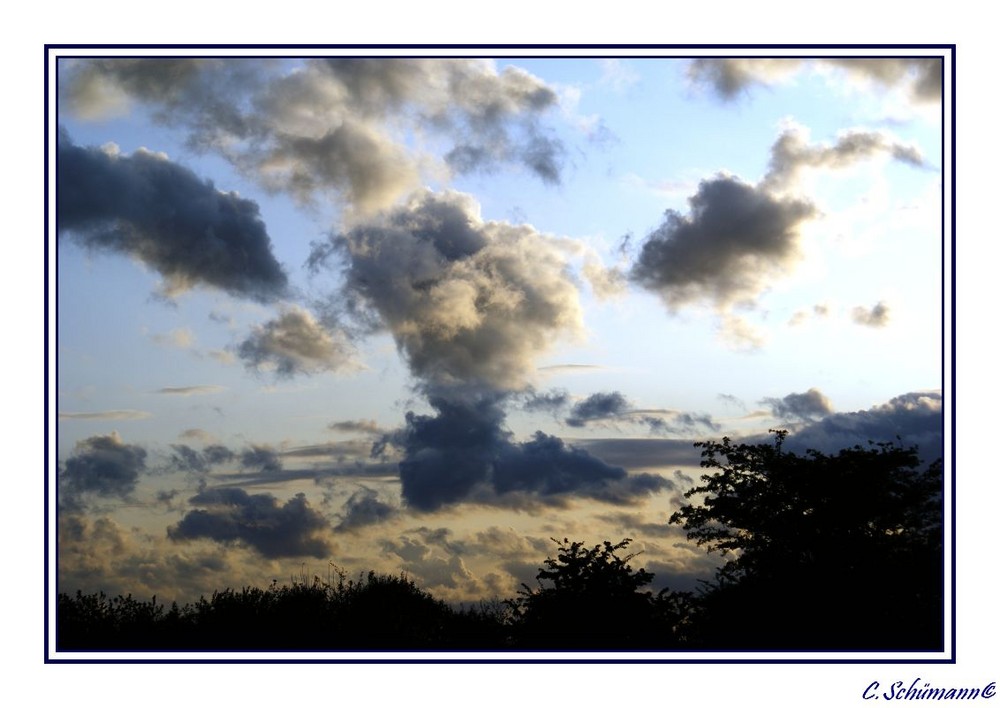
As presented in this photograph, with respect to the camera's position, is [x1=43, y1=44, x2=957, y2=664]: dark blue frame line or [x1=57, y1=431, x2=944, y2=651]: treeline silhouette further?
[x1=57, y1=431, x2=944, y2=651]: treeline silhouette

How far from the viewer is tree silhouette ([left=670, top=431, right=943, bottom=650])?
102 ft

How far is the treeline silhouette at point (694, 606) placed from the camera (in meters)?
29.5

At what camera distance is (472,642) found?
98.1ft

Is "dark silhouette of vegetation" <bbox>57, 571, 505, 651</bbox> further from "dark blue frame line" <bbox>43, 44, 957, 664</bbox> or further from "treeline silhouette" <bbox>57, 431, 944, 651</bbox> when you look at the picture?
"dark blue frame line" <bbox>43, 44, 957, 664</bbox>

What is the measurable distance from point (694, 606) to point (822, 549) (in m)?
5.20

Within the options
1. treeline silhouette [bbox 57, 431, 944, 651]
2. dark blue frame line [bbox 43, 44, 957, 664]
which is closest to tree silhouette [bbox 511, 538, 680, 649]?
treeline silhouette [bbox 57, 431, 944, 651]

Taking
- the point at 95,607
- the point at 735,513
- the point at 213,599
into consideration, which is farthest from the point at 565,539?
the point at 95,607

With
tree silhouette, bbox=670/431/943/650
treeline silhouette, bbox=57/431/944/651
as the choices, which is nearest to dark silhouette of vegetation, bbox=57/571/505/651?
treeline silhouette, bbox=57/431/944/651

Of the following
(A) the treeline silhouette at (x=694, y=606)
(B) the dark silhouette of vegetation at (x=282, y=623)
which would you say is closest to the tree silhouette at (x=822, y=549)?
(A) the treeline silhouette at (x=694, y=606)

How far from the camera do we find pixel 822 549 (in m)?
34.1

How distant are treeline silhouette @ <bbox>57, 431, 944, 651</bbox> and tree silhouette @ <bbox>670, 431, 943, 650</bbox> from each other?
5 centimetres

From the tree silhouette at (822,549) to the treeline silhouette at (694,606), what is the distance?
5 centimetres
